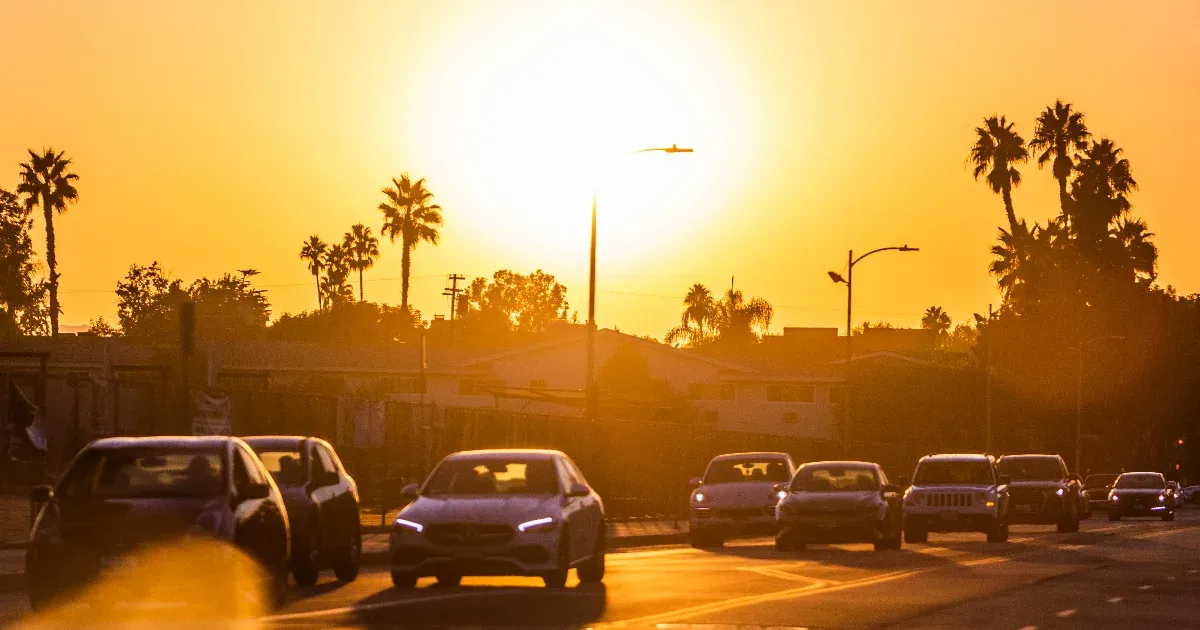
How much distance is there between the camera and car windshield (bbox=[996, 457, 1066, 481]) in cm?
4247

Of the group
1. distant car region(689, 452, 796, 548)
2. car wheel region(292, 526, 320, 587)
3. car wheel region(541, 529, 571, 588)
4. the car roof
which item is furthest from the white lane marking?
distant car region(689, 452, 796, 548)

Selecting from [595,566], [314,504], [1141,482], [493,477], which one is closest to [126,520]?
[314,504]

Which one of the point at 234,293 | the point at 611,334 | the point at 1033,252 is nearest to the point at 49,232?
the point at 611,334

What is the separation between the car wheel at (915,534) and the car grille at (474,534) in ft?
56.7

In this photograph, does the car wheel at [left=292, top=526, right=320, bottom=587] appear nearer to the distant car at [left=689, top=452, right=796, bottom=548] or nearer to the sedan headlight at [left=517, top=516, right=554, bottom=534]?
the sedan headlight at [left=517, top=516, right=554, bottom=534]

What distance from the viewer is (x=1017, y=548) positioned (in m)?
32.0

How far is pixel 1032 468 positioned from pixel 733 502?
12.0 m

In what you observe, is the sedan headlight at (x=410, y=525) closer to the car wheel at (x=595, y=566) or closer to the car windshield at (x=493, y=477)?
the car windshield at (x=493, y=477)

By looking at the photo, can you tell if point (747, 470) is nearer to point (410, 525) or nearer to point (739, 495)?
point (739, 495)

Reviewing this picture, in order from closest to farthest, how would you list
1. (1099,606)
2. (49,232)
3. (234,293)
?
(1099,606), (49,232), (234,293)

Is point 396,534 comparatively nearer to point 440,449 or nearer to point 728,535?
point 728,535

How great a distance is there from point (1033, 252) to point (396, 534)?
224ft

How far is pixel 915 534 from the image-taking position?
35219 mm

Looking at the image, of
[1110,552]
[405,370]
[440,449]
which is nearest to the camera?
[1110,552]
